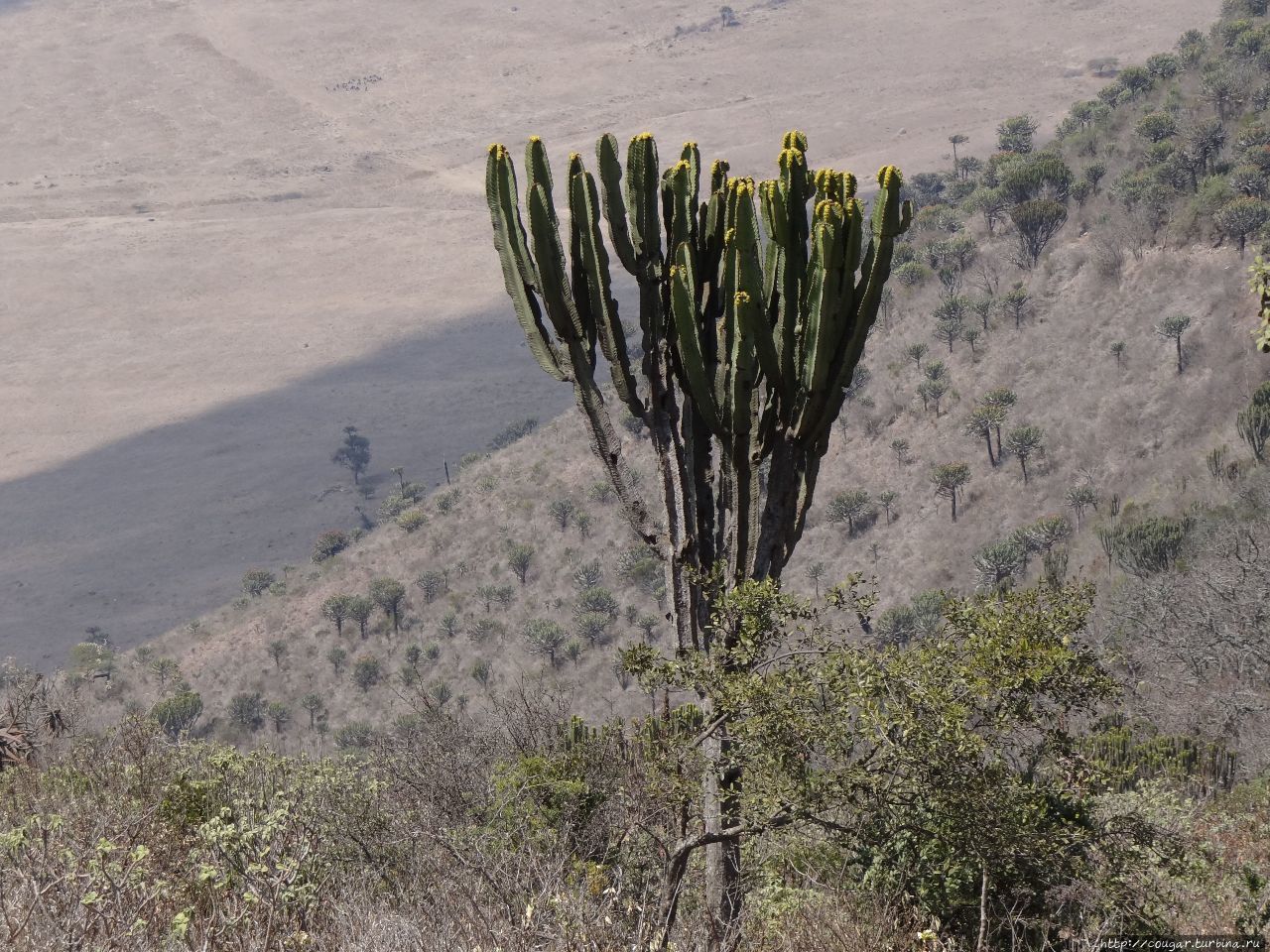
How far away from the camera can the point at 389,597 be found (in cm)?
5012

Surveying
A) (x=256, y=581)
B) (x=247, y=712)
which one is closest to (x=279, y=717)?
(x=247, y=712)

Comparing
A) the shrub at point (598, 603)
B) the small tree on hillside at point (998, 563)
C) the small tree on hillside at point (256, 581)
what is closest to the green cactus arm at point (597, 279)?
the small tree on hillside at point (998, 563)

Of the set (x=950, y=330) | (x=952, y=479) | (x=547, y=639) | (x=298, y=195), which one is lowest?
(x=547, y=639)

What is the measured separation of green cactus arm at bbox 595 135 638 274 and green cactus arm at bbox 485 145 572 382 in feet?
2.01

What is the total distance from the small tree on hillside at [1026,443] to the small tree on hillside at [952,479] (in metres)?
1.83

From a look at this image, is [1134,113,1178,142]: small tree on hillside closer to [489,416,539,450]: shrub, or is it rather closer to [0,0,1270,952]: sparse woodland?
[0,0,1270,952]: sparse woodland

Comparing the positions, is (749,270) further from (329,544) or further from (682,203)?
(329,544)

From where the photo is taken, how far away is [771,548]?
715 centimetres

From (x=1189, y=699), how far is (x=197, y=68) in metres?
180

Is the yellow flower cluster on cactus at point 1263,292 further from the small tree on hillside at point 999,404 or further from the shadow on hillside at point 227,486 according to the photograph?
the shadow on hillside at point 227,486

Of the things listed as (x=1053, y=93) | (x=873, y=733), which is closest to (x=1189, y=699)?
(x=873, y=733)

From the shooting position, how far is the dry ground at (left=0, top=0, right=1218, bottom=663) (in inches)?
3556

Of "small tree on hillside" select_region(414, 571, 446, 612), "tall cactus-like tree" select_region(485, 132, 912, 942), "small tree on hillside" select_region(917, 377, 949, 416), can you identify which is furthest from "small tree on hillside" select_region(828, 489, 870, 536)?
"tall cactus-like tree" select_region(485, 132, 912, 942)

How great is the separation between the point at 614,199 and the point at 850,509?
32396 mm
